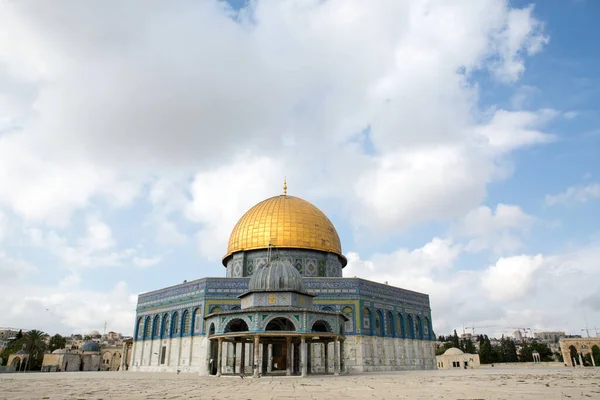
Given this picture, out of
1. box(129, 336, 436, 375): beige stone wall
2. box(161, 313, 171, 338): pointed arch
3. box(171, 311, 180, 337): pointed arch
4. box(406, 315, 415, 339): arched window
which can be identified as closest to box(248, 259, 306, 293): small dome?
box(129, 336, 436, 375): beige stone wall

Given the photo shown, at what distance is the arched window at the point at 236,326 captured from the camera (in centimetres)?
2342

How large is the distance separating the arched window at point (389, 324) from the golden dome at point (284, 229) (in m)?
6.81

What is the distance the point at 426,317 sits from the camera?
4022 centimetres

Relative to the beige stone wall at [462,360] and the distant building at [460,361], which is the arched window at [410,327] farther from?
the beige stone wall at [462,360]

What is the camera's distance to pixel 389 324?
118 ft

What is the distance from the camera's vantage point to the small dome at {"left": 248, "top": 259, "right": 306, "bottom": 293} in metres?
24.0

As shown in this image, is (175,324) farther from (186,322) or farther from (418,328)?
(418,328)

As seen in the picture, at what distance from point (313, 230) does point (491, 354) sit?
150ft

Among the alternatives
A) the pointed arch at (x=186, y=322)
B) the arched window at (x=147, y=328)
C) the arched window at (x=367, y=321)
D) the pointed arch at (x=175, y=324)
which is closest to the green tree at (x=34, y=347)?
the arched window at (x=147, y=328)

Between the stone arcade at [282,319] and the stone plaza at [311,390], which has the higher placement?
the stone arcade at [282,319]

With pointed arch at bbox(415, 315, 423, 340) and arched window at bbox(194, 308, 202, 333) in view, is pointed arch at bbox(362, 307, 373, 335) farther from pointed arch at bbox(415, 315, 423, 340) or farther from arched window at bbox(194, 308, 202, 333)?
arched window at bbox(194, 308, 202, 333)

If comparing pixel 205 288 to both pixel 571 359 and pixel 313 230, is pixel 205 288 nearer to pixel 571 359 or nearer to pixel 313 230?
pixel 313 230

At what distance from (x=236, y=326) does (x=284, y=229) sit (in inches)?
498

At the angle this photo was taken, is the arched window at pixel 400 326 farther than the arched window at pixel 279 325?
Yes
